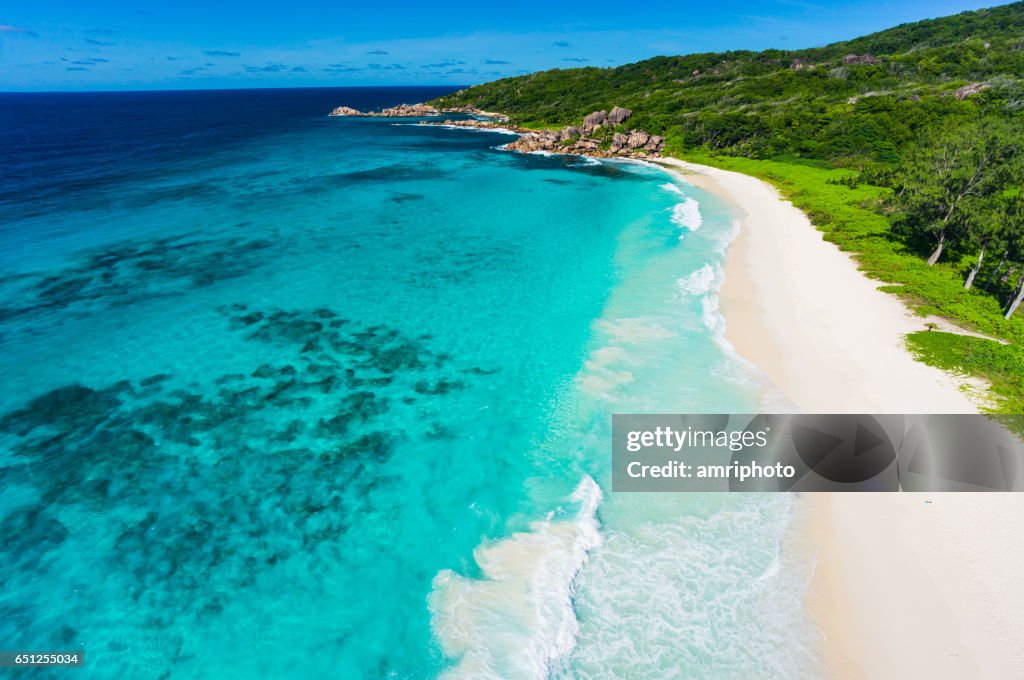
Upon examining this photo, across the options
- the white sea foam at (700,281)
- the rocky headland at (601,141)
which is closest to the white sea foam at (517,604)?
the white sea foam at (700,281)

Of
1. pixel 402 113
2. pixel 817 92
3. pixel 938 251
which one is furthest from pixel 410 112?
pixel 938 251

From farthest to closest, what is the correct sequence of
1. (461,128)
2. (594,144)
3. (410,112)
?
(410,112) < (461,128) < (594,144)

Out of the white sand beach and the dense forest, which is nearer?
the white sand beach

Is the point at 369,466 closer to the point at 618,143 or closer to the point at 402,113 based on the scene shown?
the point at 618,143

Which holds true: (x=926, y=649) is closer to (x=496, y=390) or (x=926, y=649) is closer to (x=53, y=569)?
(x=496, y=390)

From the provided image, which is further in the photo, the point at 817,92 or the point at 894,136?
the point at 817,92

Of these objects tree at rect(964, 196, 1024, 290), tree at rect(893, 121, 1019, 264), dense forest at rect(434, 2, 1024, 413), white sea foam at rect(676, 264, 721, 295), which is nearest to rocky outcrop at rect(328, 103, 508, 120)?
dense forest at rect(434, 2, 1024, 413)

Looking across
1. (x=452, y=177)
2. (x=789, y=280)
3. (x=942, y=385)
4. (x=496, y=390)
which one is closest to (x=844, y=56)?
(x=452, y=177)

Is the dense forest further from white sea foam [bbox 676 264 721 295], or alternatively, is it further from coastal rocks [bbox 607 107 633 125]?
white sea foam [bbox 676 264 721 295]
